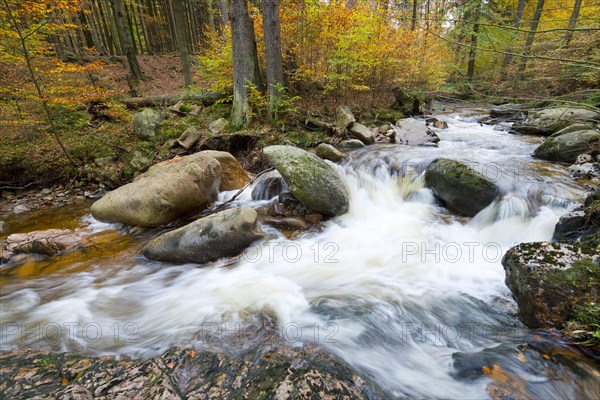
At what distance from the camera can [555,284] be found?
2516mm

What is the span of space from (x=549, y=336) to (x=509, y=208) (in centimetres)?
302

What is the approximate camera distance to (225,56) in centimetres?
956

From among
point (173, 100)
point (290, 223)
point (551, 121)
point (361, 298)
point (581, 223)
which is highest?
point (173, 100)

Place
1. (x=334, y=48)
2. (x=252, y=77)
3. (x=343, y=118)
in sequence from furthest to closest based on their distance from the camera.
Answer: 1. (x=334, y=48)
2. (x=343, y=118)
3. (x=252, y=77)

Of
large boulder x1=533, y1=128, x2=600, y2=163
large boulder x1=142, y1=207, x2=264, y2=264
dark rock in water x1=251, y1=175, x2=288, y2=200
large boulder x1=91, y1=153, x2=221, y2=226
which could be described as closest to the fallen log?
dark rock in water x1=251, y1=175, x2=288, y2=200

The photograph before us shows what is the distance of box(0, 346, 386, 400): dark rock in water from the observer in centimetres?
204

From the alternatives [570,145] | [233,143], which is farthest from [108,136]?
[570,145]

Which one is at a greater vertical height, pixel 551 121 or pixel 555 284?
pixel 551 121

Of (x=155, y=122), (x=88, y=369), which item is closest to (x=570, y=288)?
(x=88, y=369)

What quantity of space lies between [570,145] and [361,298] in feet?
20.5

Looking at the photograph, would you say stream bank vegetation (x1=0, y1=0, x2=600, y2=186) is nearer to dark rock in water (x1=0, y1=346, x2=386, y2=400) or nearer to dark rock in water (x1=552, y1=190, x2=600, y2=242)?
dark rock in water (x1=552, y1=190, x2=600, y2=242)

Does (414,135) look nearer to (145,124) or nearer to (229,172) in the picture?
(229,172)

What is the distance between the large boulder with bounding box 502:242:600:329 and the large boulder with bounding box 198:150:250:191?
533cm

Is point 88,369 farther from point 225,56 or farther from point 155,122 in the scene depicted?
point 225,56
